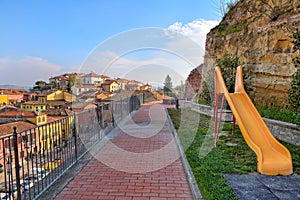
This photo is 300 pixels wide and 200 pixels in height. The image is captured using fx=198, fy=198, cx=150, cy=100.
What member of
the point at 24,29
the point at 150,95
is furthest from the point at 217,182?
the point at 150,95

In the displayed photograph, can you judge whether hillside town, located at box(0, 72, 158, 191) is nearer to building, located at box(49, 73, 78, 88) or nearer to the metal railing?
the metal railing

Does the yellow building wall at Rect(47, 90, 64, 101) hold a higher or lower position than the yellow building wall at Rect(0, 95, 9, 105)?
higher

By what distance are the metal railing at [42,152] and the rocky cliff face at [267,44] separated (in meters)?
5.20

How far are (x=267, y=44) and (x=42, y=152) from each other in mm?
7245

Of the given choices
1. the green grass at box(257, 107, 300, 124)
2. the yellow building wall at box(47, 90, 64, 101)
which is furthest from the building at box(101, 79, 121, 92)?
the yellow building wall at box(47, 90, 64, 101)

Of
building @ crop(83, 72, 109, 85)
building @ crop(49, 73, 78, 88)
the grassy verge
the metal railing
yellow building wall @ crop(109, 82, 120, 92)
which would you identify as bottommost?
the grassy verge

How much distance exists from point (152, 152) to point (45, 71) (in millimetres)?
7577

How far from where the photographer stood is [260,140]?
3668mm

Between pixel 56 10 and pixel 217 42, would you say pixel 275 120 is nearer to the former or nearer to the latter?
pixel 217 42

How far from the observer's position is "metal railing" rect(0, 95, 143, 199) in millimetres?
2061

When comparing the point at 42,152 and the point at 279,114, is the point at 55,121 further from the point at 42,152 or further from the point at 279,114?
the point at 279,114

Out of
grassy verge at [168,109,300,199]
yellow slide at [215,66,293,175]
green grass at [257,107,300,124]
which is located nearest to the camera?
grassy verge at [168,109,300,199]

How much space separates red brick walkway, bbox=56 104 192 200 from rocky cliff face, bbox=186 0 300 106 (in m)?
3.92

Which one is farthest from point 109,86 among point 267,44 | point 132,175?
point 132,175
